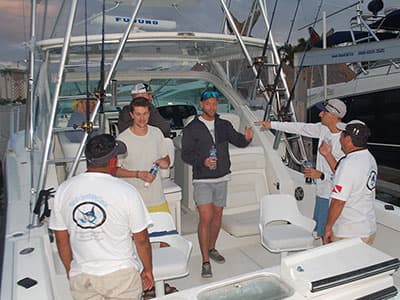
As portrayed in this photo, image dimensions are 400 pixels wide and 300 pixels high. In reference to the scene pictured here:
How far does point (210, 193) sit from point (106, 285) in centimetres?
142

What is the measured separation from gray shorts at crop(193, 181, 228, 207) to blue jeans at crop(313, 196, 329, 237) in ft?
2.36

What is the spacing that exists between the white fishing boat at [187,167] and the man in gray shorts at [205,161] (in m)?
0.30

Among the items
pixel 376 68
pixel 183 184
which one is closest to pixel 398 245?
pixel 183 184

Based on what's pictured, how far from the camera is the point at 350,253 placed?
1761 millimetres

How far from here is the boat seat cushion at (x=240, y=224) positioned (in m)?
3.43

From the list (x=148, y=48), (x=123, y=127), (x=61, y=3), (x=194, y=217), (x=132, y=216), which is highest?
(x=61, y=3)

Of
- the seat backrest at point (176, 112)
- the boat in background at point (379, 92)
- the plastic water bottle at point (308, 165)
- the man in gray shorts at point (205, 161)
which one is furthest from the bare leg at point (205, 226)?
the boat in background at point (379, 92)

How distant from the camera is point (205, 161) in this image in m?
2.94

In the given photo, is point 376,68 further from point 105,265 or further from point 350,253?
point 105,265

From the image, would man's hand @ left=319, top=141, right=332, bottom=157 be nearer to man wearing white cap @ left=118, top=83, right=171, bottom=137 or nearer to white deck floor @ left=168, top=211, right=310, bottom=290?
white deck floor @ left=168, top=211, right=310, bottom=290

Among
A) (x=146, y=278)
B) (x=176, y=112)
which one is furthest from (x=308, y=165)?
(x=176, y=112)

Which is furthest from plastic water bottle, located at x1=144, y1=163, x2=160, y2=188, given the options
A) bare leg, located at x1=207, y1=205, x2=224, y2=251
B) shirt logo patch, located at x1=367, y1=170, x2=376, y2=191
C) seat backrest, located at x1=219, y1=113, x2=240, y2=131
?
seat backrest, located at x1=219, y1=113, x2=240, y2=131

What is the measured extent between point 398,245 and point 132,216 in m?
1.98

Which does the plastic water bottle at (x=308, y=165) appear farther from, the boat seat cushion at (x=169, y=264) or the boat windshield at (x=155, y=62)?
the boat seat cushion at (x=169, y=264)
